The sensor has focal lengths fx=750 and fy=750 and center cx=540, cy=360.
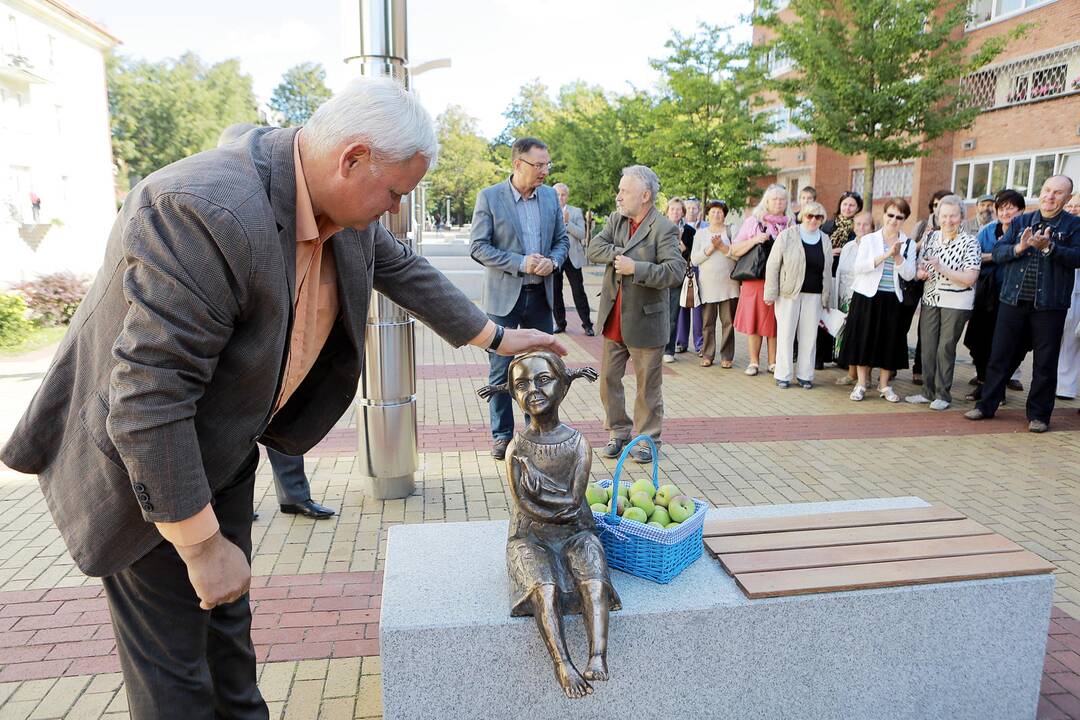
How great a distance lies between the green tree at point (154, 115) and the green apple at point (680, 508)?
210 feet

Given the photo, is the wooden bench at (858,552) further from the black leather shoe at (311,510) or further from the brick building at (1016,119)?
the brick building at (1016,119)

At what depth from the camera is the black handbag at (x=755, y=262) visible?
9016mm

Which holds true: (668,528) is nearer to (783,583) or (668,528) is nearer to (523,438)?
(783,583)

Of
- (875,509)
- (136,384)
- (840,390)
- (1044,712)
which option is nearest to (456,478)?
(875,509)

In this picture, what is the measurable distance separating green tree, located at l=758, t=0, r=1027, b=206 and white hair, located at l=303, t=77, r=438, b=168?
1181cm

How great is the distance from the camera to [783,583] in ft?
8.86

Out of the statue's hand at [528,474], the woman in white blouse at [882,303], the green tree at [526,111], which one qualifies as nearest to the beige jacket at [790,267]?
the woman in white blouse at [882,303]

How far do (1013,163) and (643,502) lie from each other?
2354cm

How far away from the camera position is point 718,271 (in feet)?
31.7

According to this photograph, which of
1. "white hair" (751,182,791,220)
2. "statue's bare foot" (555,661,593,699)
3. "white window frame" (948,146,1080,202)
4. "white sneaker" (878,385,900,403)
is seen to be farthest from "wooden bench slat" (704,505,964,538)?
"white window frame" (948,146,1080,202)

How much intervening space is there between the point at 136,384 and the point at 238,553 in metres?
0.51

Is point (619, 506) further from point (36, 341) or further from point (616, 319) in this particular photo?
point (36, 341)

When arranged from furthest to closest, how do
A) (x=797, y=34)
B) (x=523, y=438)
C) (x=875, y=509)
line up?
(x=797, y=34)
(x=875, y=509)
(x=523, y=438)

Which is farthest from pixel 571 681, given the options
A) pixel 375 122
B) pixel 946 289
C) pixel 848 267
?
pixel 848 267
